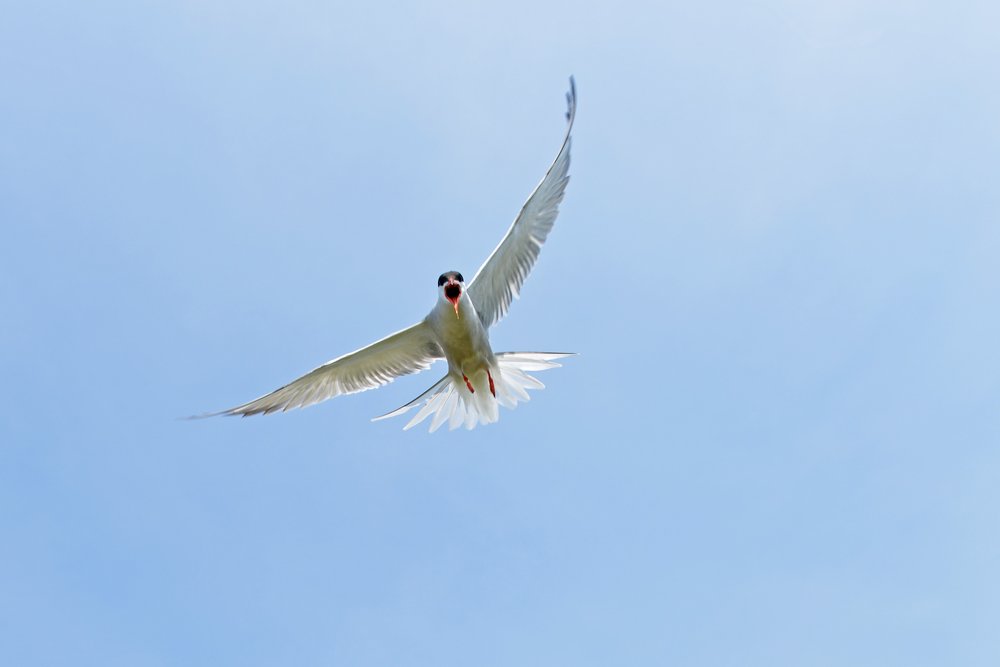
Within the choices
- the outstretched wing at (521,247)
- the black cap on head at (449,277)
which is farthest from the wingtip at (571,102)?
the black cap on head at (449,277)

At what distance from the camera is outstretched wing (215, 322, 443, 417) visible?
10.1 metres

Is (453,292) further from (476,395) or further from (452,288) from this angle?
(476,395)

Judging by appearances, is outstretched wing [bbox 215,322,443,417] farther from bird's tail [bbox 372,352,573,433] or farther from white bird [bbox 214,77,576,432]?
bird's tail [bbox 372,352,573,433]

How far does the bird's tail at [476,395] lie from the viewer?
10.1 meters

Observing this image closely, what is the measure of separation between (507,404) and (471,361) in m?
0.60

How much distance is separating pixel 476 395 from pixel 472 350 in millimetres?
536

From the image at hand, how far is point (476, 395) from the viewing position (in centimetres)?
1027

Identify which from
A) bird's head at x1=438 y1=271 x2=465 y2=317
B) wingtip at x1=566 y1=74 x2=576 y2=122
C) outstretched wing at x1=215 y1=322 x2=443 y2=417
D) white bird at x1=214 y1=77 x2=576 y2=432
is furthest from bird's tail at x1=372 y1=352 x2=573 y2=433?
wingtip at x1=566 y1=74 x2=576 y2=122

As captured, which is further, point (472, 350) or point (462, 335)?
point (472, 350)

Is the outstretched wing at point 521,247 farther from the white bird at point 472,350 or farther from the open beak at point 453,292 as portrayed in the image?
the open beak at point 453,292

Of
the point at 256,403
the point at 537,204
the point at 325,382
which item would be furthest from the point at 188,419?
the point at 537,204

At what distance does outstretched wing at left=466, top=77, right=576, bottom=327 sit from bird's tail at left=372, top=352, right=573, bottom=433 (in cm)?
64

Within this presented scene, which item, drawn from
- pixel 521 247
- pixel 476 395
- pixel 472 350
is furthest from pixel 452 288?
pixel 476 395

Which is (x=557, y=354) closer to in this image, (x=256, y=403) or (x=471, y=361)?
(x=471, y=361)
